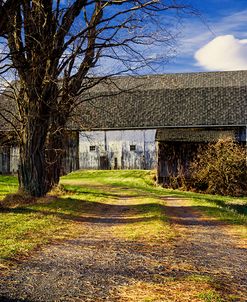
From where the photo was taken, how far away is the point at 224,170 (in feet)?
83.5

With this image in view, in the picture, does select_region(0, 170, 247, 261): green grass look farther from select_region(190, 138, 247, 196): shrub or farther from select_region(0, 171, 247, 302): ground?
select_region(190, 138, 247, 196): shrub

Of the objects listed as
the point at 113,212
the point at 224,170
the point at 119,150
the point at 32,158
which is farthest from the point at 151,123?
the point at 113,212

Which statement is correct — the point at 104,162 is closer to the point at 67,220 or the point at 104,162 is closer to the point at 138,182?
the point at 138,182

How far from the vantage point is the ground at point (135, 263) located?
4.70m

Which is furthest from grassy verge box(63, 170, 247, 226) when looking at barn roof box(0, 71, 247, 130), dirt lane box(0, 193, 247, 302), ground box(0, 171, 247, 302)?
dirt lane box(0, 193, 247, 302)

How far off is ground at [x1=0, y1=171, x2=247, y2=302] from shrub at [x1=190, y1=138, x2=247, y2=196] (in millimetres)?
14670

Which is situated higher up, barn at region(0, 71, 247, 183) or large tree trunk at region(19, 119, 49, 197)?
barn at region(0, 71, 247, 183)

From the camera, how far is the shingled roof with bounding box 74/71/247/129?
109 feet

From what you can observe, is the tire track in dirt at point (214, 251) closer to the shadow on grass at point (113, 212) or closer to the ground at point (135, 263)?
the ground at point (135, 263)

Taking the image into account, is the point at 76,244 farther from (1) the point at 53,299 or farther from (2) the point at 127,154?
(2) the point at 127,154

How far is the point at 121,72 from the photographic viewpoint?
15.4 m

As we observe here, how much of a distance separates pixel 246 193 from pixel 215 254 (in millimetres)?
19617

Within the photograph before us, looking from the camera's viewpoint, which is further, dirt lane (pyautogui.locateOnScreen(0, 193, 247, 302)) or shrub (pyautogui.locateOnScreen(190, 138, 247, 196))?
shrub (pyautogui.locateOnScreen(190, 138, 247, 196))

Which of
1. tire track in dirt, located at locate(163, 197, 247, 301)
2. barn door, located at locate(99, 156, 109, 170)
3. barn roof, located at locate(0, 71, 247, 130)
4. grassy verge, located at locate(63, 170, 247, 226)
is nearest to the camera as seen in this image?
tire track in dirt, located at locate(163, 197, 247, 301)
